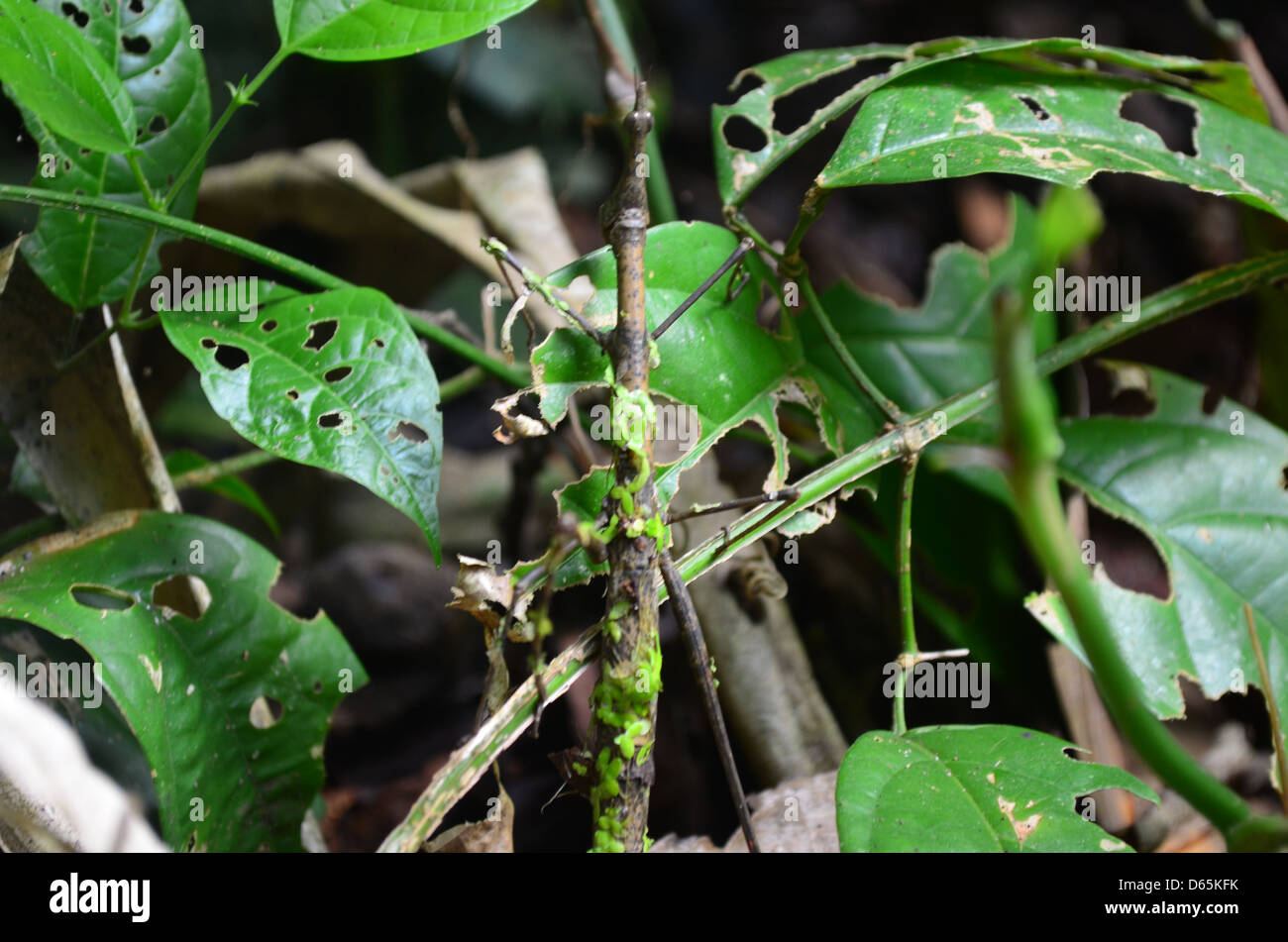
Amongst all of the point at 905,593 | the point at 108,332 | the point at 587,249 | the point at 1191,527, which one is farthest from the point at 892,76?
the point at 587,249

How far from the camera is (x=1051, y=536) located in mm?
532

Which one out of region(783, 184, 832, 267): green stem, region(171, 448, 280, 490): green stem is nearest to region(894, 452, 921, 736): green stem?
region(783, 184, 832, 267): green stem

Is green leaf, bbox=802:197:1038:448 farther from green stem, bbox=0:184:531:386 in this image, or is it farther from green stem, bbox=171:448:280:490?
green stem, bbox=171:448:280:490

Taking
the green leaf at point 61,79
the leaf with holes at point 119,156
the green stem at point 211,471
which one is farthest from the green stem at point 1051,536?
the green stem at point 211,471

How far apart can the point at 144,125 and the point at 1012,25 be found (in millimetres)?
2478

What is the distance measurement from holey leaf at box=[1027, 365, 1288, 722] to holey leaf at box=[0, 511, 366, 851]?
3.67 feet

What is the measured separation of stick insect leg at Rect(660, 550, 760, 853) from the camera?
3.76 ft

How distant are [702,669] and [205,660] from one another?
0.72 metres

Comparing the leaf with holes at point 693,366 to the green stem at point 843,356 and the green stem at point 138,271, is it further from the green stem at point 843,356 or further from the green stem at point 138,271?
the green stem at point 138,271

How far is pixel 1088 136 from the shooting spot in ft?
4.11

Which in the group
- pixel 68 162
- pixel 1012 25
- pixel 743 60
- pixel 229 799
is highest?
pixel 743 60

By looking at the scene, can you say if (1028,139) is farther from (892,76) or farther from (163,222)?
(163,222)
